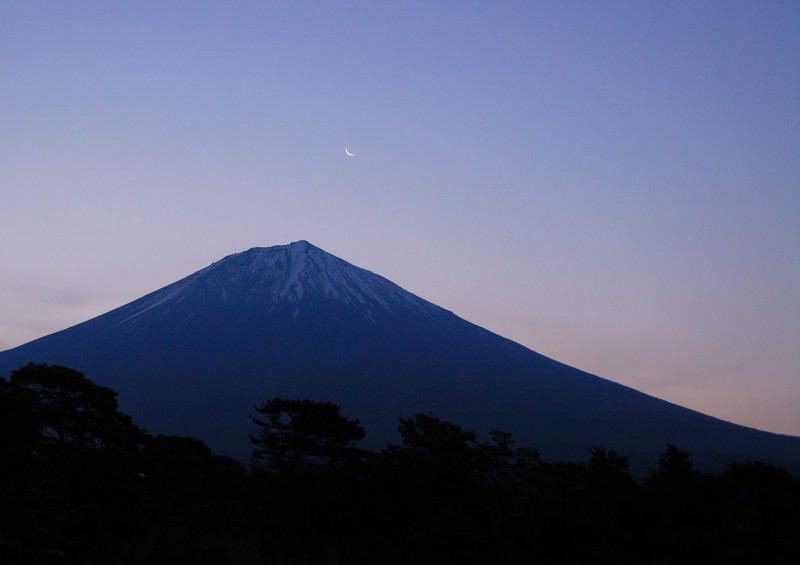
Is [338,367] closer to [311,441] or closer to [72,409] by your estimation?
[311,441]

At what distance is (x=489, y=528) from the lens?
92.9 ft

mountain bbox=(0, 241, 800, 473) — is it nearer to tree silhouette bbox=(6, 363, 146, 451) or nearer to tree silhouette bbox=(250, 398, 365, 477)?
tree silhouette bbox=(250, 398, 365, 477)

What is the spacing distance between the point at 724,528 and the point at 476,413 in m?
74.0

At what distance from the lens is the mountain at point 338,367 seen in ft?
325

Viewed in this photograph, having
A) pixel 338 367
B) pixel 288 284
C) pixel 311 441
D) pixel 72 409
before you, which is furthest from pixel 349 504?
pixel 288 284

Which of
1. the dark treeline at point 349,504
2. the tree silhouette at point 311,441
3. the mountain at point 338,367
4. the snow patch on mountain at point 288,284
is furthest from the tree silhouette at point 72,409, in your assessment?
the snow patch on mountain at point 288,284

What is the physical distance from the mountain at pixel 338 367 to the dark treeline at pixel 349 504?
51.1 meters

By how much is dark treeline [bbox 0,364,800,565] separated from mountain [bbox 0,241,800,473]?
5106cm

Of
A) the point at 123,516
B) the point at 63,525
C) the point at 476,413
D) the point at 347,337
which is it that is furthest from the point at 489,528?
the point at 347,337

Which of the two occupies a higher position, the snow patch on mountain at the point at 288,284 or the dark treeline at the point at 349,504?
the snow patch on mountain at the point at 288,284

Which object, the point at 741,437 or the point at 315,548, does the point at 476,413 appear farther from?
the point at 315,548

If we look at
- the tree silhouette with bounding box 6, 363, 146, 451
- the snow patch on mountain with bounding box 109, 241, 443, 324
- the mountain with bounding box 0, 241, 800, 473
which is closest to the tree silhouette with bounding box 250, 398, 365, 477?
the tree silhouette with bounding box 6, 363, 146, 451

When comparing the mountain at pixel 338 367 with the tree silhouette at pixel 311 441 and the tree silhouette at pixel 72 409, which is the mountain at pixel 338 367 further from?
the tree silhouette at pixel 72 409

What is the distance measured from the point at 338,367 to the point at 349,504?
85.6m
